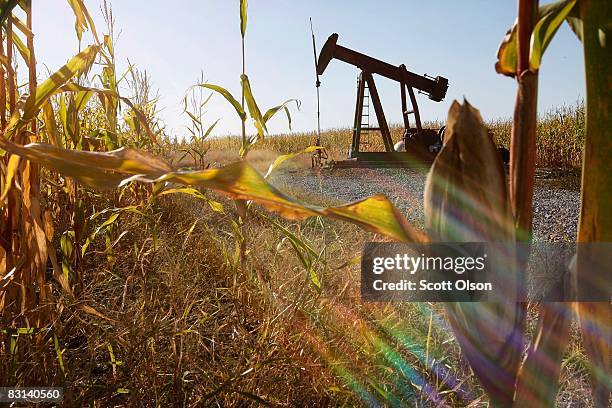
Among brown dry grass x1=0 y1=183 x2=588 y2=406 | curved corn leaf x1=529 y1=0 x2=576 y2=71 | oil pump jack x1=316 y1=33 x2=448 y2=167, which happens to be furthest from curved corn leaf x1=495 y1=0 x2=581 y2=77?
oil pump jack x1=316 y1=33 x2=448 y2=167

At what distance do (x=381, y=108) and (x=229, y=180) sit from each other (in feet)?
21.8

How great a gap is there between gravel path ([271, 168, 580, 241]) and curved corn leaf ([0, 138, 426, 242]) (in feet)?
5.35

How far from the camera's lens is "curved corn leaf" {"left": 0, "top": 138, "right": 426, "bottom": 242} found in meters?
0.44

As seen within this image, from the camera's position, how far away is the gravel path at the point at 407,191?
289 cm

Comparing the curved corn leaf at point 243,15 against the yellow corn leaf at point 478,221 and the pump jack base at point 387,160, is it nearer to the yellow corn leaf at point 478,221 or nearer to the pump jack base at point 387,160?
the yellow corn leaf at point 478,221

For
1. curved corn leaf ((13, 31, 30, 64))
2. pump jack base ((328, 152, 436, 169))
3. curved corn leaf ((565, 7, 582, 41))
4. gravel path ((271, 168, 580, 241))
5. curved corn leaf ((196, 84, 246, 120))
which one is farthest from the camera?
pump jack base ((328, 152, 436, 169))

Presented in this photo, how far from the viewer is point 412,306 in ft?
4.93

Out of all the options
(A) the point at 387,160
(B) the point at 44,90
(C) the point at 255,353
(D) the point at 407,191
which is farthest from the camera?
(A) the point at 387,160

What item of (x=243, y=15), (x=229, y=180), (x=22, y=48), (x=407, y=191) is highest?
(x=243, y=15)

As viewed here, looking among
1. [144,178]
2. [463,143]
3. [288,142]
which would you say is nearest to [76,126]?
[144,178]

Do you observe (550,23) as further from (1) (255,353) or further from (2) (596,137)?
(1) (255,353)

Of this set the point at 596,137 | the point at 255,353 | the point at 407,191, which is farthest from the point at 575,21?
the point at 407,191

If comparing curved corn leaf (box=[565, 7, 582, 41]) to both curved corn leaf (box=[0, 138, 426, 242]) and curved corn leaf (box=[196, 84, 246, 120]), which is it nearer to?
curved corn leaf (box=[0, 138, 426, 242])

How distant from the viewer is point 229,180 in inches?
17.4
